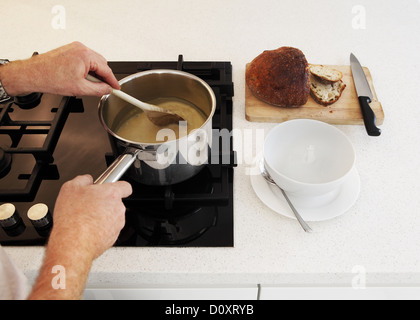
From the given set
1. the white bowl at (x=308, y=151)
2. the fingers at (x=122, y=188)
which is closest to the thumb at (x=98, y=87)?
Answer: the fingers at (x=122, y=188)

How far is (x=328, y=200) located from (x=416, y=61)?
58 centimetres

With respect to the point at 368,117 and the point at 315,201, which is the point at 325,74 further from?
the point at 315,201

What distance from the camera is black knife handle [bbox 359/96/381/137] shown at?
852 mm

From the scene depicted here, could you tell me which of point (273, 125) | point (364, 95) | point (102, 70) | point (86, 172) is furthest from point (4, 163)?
point (364, 95)

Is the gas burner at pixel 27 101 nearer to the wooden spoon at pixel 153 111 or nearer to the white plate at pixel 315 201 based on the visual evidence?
the wooden spoon at pixel 153 111

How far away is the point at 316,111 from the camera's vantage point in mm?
921

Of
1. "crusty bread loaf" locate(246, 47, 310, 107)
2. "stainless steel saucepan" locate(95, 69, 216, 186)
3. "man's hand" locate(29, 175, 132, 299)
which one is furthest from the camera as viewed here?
"crusty bread loaf" locate(246, 47, 310, 107)

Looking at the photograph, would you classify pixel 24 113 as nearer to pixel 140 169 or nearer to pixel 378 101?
pixel 140 169

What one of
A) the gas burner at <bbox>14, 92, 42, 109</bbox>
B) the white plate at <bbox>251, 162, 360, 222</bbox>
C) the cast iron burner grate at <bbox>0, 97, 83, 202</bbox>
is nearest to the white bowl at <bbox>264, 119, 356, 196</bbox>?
the white plate at <bbox>251, 162, 360, 222</bbox>

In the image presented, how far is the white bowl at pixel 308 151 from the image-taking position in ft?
2.53

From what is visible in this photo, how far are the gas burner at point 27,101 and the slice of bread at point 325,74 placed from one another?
0.70 meters

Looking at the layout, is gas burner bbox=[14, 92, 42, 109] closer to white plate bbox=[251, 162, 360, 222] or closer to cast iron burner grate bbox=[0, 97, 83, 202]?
cast iron burner grate bbox=[0, 97, 83, 202]

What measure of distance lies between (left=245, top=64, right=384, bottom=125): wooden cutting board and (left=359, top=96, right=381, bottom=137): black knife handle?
0.06ft
